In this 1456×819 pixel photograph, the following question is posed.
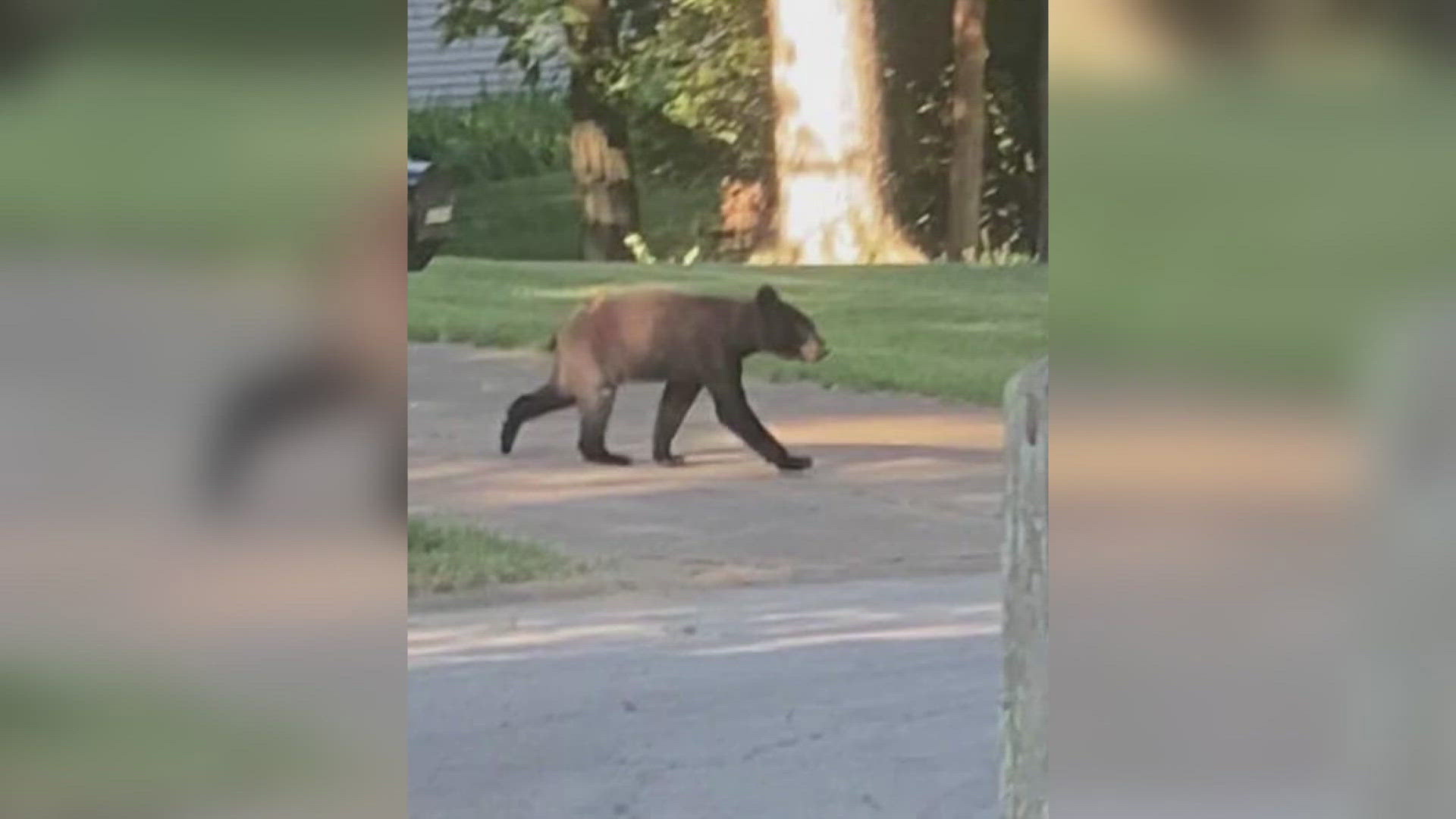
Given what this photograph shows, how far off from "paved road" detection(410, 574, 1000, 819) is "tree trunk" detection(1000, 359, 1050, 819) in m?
0.98

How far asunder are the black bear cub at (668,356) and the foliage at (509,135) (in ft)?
1.03

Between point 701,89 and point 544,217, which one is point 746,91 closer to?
point 701,89

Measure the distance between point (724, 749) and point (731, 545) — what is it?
0.59 meters

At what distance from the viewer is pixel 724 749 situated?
268cm

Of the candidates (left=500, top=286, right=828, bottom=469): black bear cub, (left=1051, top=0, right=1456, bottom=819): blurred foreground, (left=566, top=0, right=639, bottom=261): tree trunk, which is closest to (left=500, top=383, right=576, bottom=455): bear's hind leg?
(left=500, top=286, right=828, bottom=469): black bear cub

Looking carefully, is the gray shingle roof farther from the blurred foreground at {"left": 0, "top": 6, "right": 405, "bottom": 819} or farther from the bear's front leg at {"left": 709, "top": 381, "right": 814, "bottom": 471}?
the blurred foreground at {"left": 0, "top": 6, "right": 405, "bottom": 819}

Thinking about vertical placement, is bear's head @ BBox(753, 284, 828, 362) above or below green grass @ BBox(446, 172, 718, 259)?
below

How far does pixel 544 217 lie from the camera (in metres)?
3.04

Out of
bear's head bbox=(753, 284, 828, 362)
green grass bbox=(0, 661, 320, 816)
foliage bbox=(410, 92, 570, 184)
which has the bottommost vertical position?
green grass bbox=(0, 661, 320, 816)

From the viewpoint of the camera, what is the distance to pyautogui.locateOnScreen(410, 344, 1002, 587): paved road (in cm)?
315

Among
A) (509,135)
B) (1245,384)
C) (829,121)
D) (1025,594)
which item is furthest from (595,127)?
(1245,384)

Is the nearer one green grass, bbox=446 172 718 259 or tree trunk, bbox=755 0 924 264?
green grass, bbox=446 172 718 259

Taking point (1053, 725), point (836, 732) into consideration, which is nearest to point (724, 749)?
point (836, 732)

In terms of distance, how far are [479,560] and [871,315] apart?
0.78 metres
